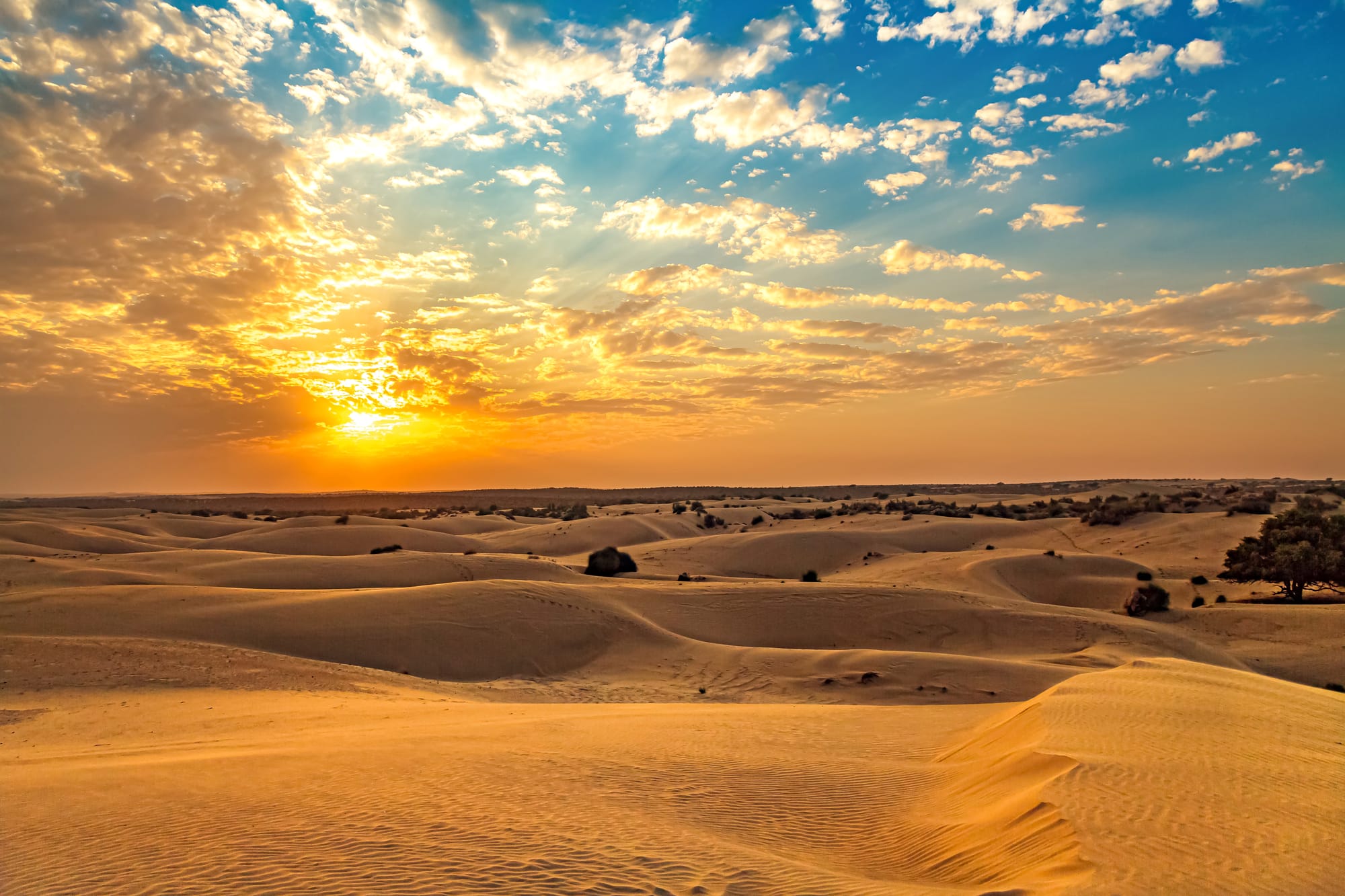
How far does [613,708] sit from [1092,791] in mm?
9605

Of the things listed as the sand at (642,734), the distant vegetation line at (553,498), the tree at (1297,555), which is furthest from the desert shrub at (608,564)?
the distant vegetation line at (553,498)

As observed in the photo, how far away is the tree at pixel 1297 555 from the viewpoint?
2598 centimetres

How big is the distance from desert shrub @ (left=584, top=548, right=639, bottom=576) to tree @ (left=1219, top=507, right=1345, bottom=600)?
23306 mm

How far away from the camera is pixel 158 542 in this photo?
40.7 meters

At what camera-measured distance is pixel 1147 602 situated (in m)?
26.3

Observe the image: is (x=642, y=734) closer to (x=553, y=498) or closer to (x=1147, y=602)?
(x=1147, y=602)

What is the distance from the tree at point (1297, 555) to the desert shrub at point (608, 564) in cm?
2331

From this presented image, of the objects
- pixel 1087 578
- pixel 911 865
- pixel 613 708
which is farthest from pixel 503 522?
pixel 911 865

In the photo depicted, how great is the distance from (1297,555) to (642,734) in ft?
85.5

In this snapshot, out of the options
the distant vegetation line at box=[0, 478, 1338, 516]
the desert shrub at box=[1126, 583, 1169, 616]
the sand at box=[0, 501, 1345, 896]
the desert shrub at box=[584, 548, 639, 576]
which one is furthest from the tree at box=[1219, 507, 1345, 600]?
the distant vegetation line at box=[0, 478, 1338, 516]

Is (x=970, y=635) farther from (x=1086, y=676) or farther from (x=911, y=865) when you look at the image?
(x=911, y=865)

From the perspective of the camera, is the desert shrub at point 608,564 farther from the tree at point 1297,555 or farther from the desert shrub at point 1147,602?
the tree at point 1297,555

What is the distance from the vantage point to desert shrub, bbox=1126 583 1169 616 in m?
26.2

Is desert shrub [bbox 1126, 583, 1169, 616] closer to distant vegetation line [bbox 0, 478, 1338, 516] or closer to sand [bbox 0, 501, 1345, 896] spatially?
sand [bbox 0, 501, 1345, 896]
